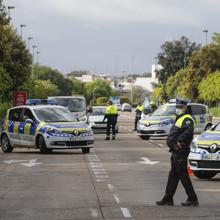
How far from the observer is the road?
12820mm

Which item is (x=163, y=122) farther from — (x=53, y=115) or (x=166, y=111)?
(x=53, y=115)

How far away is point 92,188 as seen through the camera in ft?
54.1

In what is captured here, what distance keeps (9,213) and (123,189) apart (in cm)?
386

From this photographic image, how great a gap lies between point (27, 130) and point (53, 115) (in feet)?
3.26

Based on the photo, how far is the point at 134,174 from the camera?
64.5ft

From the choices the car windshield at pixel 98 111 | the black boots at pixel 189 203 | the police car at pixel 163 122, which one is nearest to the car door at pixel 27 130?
the police car at pixel 163 122

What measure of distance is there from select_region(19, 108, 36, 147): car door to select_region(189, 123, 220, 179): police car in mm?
10575

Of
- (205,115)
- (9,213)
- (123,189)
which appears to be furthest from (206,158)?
(205,115)

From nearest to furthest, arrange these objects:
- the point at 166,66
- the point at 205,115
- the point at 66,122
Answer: the point at 66,122 → the point at 205,115 → the point at 166,66

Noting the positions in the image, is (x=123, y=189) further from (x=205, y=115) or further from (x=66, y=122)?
(x=205, y=115)

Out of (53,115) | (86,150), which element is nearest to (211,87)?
(53,115)

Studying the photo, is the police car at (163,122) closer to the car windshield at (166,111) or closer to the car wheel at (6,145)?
the car windshield at (166,111)

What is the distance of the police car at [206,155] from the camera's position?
689 inches

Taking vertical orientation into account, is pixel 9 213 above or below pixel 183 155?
below
